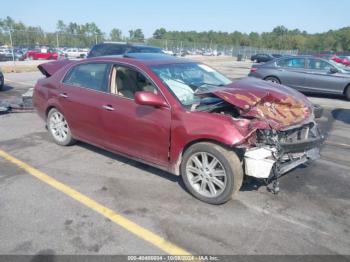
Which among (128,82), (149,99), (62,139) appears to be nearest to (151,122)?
(149,99)

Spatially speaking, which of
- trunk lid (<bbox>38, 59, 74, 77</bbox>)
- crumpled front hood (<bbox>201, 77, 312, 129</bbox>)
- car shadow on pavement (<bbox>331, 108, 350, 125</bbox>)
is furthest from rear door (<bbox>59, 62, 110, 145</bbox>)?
car shadow on pavement (<bbox>331, 108, 350, 125</bbox>)

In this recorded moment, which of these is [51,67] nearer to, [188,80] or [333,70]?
[188,80]

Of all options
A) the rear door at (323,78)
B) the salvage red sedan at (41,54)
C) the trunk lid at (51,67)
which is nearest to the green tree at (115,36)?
the salvage red sedan at (41,54)

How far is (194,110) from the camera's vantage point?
3996 millimetres

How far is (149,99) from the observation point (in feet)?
13.2

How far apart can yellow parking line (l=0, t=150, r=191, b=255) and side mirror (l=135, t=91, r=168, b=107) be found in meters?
1.30

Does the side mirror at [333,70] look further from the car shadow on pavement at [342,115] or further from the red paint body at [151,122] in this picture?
the red paint body at [151,122]

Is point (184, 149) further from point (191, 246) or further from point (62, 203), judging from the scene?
point (62, 203)

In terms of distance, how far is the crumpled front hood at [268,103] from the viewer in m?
3.90

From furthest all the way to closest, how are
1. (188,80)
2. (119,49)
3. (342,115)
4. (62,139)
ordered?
(119,49), (342,115), (62,139), (188,80)

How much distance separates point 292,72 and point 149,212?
10.2 m

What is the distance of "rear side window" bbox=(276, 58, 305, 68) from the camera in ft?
40.7

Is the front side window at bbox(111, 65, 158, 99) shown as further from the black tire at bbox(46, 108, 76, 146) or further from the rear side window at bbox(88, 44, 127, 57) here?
the rear side window at bbox(88, 44, 127, 57)

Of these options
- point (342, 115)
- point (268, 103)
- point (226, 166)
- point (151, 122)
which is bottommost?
point (342, 115)
